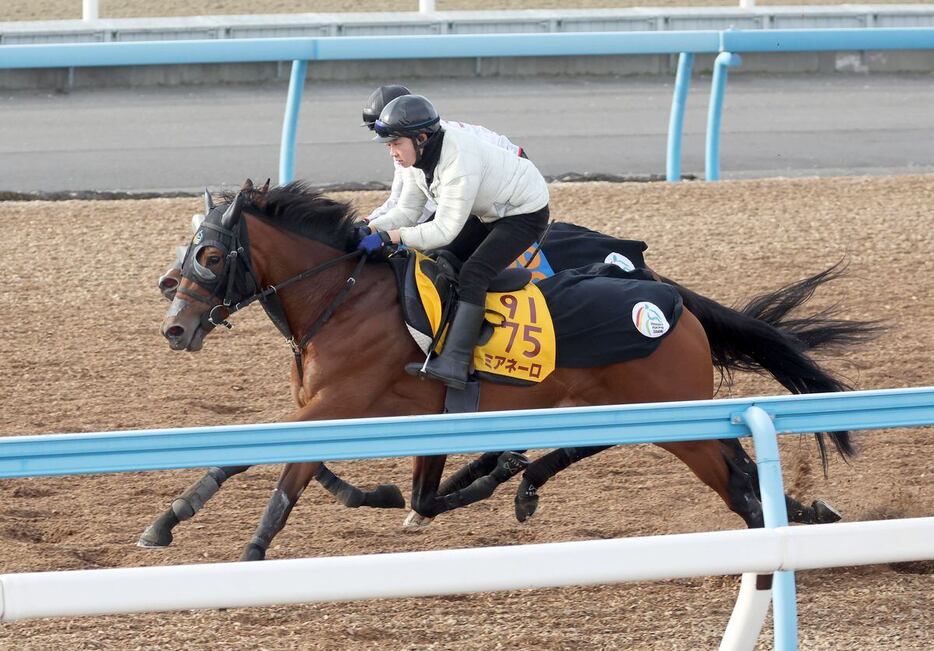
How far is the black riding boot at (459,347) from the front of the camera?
5.16m

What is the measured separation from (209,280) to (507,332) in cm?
111

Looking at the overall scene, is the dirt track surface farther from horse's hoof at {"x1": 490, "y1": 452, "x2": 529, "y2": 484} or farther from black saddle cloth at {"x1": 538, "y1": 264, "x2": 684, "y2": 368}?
black saddle cloth at {"x1": 538, "y1": 264, "x2": 684, "y2": 368}

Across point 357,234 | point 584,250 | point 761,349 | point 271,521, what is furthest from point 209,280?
point 761,349

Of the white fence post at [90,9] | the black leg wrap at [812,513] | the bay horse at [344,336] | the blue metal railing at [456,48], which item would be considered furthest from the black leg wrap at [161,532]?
the white fence post at [90,9]

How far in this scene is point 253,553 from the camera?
4785 mm

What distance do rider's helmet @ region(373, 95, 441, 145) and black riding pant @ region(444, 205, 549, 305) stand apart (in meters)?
0.48

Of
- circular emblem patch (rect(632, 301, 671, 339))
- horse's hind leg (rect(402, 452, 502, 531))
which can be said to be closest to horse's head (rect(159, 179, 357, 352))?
horse's hind leg (rect(402, 452, 502, 531))

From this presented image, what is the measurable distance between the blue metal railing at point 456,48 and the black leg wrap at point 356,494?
471 centimetres

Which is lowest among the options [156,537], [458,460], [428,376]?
[458,460]

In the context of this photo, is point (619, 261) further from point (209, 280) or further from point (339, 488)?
point (209, 280)

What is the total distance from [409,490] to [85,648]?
6.59 feet

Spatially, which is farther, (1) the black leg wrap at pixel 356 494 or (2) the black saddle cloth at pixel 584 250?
(2) the black saddle cloth at pixel 584 250

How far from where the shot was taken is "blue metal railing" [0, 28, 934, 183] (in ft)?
32.1

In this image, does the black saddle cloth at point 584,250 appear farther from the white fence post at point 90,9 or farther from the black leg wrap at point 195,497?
the white fence post at point 90,9
